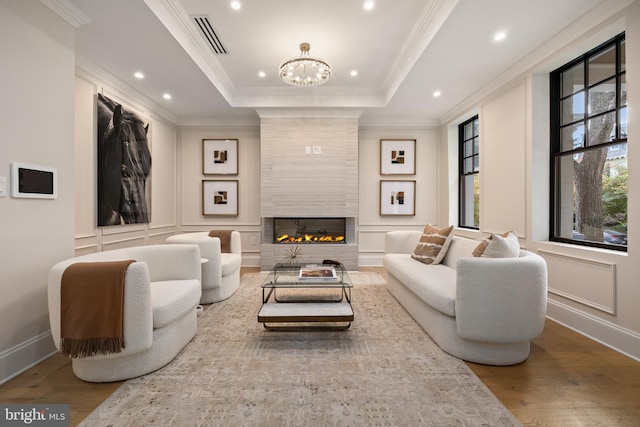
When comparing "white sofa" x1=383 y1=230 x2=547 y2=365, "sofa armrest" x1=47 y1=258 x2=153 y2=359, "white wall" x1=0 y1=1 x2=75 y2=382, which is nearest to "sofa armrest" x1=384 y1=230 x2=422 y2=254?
"white sofa" x1=383 y1=230 x2=547 y2=365

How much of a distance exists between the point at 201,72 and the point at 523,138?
3900 millimetres

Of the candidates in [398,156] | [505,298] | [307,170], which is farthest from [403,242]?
[398,156]

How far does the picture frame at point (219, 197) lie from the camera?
214 inches

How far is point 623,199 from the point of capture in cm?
246

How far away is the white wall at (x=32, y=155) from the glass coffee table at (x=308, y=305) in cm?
162

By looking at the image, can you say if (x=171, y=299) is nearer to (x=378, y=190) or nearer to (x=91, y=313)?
(x=91, y=313)

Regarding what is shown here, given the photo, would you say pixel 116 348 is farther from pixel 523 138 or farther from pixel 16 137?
pixel 523 138

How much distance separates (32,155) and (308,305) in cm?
238

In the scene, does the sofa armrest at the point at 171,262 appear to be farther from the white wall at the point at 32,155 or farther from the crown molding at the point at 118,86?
the crown molding at the point at 118,86

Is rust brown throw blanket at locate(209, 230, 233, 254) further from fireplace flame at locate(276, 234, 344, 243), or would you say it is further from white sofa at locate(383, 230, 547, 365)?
white sofa at locate(383, 230, 547, 365)

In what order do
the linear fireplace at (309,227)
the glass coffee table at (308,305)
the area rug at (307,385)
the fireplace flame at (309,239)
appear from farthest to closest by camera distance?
1. the linear fireplace at (309,227)
2. the fireplace flame at (309,239)
3. the glass coffee table at (308,305)
4. the area rug at (307,385)

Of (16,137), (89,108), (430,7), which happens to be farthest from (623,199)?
(89,108)

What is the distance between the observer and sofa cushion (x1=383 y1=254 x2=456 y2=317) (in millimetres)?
2156

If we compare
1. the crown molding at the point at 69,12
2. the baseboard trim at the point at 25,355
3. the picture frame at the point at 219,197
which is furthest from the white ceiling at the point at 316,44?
the baseboard trim at the point at 25,355
